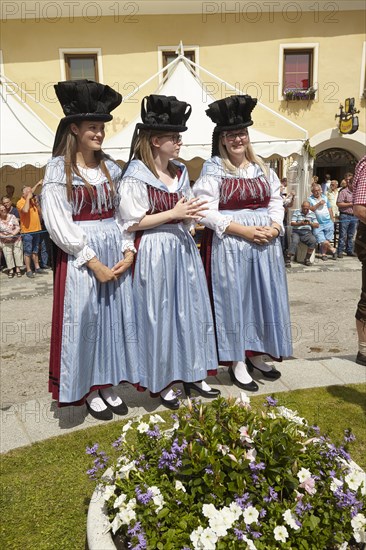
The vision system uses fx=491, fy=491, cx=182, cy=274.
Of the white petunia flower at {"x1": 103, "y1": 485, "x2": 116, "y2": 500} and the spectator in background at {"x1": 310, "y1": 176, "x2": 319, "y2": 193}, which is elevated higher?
the spectator in background at {"x1": 310, "y1": 176, "x2": 319, "y2": 193}

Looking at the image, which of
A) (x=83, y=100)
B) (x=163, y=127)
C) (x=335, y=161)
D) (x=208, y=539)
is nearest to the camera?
(x=208, y=539)

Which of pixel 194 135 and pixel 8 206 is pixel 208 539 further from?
pixel 8 206

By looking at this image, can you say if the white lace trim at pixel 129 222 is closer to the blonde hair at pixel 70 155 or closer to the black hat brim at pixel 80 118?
the blonde hair at pixel 70 155

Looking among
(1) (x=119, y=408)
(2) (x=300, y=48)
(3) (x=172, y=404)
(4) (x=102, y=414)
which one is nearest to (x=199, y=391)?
(3) (x=172, y=404)

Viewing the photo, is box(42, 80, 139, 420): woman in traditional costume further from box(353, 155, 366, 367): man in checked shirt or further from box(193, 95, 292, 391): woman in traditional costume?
box(353, 155, 366, 367): man in checked shirt

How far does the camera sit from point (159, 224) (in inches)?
118

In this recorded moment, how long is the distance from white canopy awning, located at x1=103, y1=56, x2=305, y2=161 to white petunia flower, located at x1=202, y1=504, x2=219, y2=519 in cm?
759

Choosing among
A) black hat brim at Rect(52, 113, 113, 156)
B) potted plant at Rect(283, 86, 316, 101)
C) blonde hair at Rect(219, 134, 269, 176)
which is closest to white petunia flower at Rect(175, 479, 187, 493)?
black hat brim at Rect(52, 113, 113, 156)

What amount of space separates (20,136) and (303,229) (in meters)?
5.58

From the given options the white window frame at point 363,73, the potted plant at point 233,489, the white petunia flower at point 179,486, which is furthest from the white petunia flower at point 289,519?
the white window frame at point 363,73

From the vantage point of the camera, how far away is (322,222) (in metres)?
9.87

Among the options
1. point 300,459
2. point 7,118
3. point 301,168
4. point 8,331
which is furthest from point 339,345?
point 7,118

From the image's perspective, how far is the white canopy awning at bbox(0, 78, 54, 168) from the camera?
8594 mm

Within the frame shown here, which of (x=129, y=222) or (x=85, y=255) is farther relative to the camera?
(x=129, y=222)
